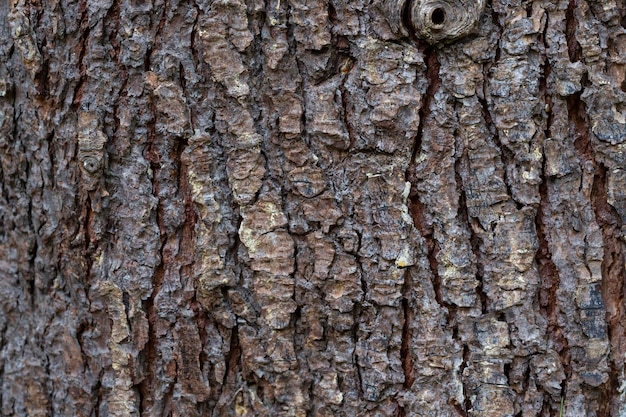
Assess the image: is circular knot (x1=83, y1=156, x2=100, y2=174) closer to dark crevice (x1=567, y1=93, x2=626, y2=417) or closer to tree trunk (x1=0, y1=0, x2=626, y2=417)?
tree trunk (x1=0, y1=0, x2=626, y2=417)

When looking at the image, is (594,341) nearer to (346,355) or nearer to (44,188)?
(346,355)

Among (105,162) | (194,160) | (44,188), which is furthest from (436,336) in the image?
(44,188)

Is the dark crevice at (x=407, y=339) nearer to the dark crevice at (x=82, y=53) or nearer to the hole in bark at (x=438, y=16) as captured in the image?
the hole in bark at (x=438, y=16)

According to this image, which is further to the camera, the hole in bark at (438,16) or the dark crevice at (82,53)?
the dark crevice at (82,53)

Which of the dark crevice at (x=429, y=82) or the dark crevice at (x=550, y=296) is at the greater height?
the dark crevice at (x=429, y=82)

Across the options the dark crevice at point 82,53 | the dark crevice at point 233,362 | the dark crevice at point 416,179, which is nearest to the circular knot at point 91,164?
the dark crevice at point 82,53

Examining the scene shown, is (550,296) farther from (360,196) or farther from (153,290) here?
(153,290)

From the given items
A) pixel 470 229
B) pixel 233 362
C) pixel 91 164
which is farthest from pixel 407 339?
pixel 91 164
